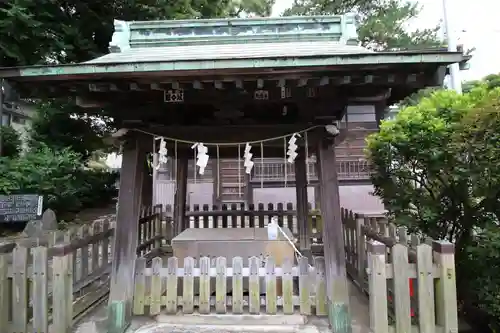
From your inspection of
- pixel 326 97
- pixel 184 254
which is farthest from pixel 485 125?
pixel 184 254

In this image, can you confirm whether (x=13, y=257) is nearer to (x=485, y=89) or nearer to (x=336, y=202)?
(x=336, y=202)

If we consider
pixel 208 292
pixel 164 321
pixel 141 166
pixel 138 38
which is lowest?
pixel 164 321

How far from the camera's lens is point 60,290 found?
3617 mm

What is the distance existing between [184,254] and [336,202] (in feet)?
6.91

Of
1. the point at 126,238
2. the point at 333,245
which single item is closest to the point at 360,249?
the point at 333,245

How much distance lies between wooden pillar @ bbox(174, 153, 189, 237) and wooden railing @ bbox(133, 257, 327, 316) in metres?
3.09

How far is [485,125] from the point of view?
11.8ft

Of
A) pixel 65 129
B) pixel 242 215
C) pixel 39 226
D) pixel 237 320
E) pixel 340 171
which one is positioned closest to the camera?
pixel 237 320

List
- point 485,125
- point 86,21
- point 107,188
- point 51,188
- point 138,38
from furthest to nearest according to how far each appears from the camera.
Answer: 1. point 107,188
2. point 86,21
3. point 51,188
4. point 138,38
5. point 485,125

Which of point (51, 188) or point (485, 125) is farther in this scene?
point (51, 188)

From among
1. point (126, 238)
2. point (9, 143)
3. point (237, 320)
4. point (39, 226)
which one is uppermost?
point (9, 143)

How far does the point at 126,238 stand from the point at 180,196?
315cm

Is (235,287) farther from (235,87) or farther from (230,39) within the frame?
(230,39)

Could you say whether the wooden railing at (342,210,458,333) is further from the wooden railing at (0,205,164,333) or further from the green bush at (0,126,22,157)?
the green bush at (0,126,22,157)
